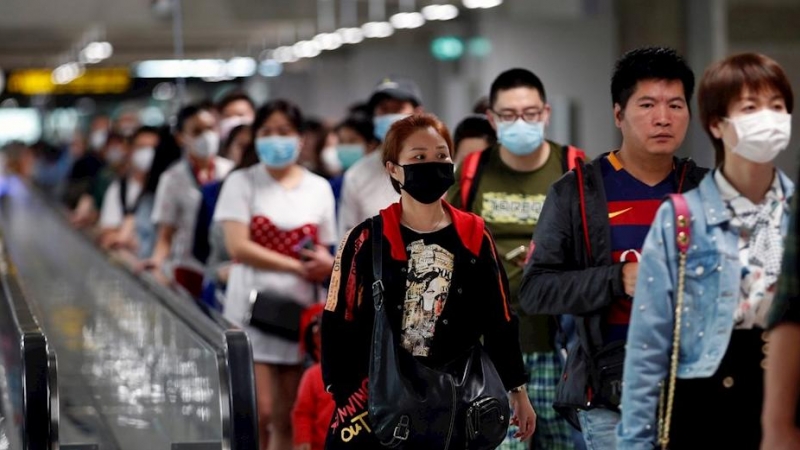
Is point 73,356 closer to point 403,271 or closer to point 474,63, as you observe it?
point 403,271

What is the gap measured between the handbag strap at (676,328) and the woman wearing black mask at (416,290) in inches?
29.7

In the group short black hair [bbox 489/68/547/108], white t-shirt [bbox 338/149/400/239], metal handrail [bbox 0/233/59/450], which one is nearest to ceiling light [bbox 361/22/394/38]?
white t-shirt [bbox 338/149/400/239]

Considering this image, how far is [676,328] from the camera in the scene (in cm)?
403

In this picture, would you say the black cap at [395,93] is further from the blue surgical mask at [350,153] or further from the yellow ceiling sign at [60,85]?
the yellow ceiling sign at [60,85]

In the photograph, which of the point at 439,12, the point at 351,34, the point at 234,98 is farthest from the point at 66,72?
the point at 234,98

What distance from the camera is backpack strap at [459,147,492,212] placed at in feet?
20.6

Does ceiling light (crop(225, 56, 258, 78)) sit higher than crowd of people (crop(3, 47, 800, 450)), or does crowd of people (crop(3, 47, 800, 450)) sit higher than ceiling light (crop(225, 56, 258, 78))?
ceiling light (crop(225, 56, 258, 78))

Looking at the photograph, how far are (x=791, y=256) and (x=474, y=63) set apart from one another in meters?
18.2

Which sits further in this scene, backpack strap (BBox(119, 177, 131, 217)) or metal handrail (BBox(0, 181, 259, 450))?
backpack strap (BBox(119, 177, 131, 217))

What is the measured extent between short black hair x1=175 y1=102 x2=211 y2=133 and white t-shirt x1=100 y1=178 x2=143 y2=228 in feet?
7.22

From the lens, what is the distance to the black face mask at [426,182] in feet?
15.5

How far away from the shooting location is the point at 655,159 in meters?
4.89

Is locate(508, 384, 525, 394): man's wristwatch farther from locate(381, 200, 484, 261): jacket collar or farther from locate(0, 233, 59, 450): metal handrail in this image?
locate(0, 233, 59, 450): metal handrail

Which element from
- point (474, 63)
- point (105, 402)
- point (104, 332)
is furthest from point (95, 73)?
point (105, 402)
